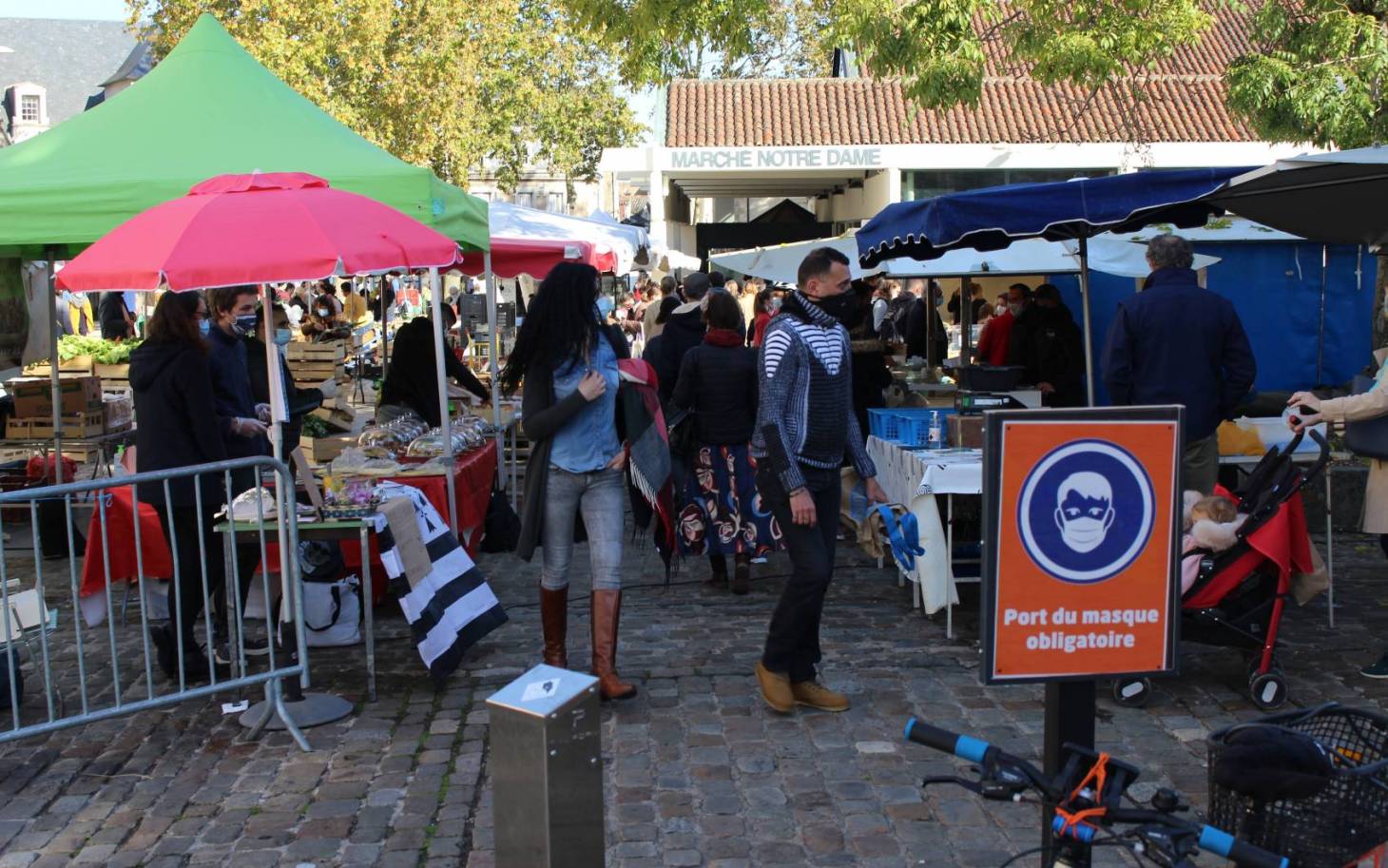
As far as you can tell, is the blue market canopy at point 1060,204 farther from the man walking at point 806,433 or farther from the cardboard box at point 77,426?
the cardboard box at point 77,426

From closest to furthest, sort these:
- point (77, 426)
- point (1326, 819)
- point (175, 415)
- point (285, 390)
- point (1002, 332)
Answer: point (1326, 819)
point (175, 415)
point (285, 390)
point (77, 426)
point (1002, 332)

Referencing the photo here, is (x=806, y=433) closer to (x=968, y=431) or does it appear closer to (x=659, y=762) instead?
(x=659, y=762)

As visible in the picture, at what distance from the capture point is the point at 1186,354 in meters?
6.59

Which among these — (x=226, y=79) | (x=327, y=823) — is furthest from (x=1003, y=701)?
(x=226, y=79)

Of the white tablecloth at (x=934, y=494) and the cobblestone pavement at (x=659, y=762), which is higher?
the white tablecloth at (x=934, y=494)

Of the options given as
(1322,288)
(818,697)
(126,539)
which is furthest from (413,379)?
(1322,288)

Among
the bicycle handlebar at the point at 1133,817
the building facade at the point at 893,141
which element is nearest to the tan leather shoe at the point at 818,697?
the bicycle handlebar at the point at 1133,817

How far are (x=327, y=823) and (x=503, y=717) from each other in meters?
1.76

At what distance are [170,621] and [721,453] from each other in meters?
3.17

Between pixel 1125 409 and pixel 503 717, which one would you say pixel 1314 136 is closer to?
pixel 1125 409

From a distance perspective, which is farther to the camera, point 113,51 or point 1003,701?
point 113,51

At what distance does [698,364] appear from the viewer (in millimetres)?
7684

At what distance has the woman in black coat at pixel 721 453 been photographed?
7699 millimetres

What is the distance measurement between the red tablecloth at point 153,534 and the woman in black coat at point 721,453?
1.32 meters
